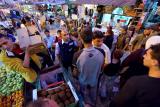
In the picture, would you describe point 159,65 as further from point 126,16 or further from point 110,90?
point 126,16

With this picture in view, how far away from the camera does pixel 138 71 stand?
2.77 meters

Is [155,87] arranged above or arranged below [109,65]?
above

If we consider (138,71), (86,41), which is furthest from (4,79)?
(138,71)

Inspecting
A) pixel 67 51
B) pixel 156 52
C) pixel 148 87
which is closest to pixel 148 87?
pixel 148 87

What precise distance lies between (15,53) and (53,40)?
11.9ft

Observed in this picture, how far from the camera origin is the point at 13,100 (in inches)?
106

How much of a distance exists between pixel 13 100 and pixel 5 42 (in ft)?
2.59

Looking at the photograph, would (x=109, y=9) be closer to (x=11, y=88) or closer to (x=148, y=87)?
(x=11, y=88)

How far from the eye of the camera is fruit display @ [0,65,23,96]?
269cm

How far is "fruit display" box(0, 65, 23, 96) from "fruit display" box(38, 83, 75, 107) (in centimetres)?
37

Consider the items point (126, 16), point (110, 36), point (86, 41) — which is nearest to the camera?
point (86, 41)

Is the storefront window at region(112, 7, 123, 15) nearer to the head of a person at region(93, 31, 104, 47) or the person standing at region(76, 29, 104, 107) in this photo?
the head of a person at region(93, 31, 104, 47)

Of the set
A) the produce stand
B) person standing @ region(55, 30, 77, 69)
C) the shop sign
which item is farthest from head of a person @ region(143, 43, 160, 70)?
the shop sign

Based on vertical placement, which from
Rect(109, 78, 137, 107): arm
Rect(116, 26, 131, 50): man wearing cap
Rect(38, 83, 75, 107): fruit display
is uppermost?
Rect(109, 78, 137, 107): arm
